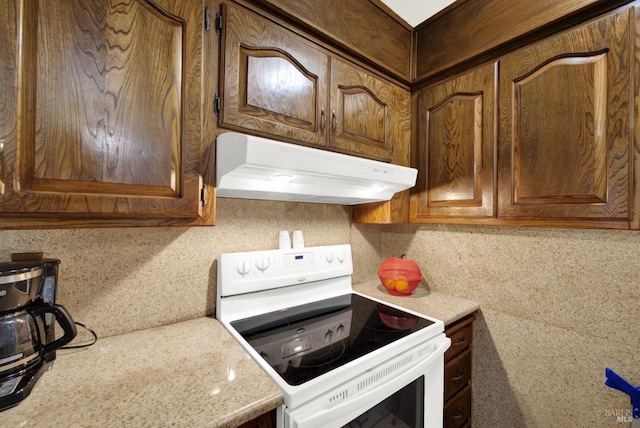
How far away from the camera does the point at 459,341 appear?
1316 millimetres

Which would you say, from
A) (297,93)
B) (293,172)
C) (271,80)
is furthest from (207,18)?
(293,172)

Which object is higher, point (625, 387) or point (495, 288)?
point (495, 288)

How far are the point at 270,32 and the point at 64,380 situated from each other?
1.22 m

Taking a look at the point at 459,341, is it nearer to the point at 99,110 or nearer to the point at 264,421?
the point at 264,421

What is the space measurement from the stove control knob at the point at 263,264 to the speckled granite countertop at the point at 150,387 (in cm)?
33

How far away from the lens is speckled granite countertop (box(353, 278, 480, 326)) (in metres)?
1.24

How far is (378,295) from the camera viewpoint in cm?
149

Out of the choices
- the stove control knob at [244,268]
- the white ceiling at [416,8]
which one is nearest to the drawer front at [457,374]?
the stove control knob at [244,268]

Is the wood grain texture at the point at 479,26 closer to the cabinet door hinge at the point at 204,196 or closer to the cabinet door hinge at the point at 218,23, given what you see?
the cabinet door hinge at the point at 218,23

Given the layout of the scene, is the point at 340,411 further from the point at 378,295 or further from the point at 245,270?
the point at 378,295

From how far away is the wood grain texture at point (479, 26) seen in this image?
1.03 m

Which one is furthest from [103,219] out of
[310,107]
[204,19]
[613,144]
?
[613,144]

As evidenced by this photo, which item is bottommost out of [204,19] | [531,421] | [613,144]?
[531,421]

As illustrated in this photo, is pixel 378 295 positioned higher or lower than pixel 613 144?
lower
